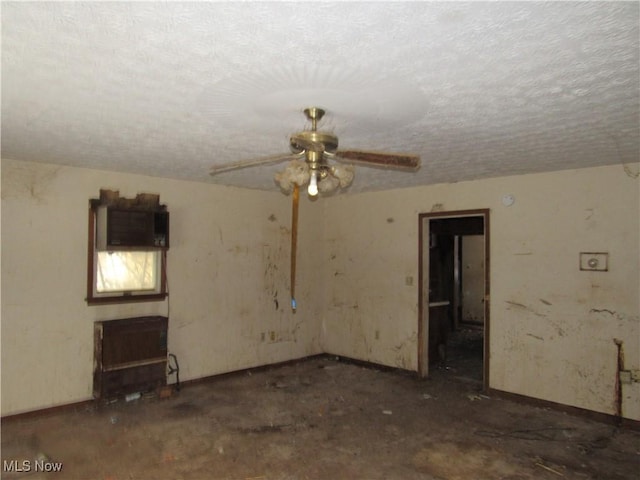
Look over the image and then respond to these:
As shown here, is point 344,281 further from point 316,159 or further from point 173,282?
point 316,159

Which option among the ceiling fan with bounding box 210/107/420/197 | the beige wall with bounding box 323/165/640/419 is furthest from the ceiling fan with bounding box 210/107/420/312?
the beige wall with bounding box 323/165/640/419

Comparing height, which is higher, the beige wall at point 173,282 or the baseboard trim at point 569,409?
the beige wall at point 173,282

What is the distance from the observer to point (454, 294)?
26.3 ft

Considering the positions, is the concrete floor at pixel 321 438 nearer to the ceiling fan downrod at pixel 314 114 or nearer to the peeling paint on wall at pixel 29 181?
the peeling paint on wall at pixel 29 181

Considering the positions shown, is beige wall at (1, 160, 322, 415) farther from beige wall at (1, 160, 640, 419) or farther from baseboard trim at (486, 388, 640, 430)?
baseboard trim at (486, 388, 640, 430)

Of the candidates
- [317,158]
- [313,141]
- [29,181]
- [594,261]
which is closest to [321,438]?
[317,158]

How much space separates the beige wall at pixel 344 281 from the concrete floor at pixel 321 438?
417 millimetres

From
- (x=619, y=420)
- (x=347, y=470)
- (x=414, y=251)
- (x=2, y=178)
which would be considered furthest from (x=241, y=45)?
(x=619, y=420)

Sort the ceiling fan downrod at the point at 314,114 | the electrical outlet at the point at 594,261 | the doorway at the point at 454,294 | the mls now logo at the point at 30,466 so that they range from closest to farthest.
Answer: the ceiling fan downrod at the point at 314,114, the mls now logo at the point at 30,466, the electrical outlet at the point at 594,261, the doorway at the point at 454,294

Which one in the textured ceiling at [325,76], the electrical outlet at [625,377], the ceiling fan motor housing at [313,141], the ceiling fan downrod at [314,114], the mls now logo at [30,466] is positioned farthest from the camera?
the electrical outlet at [625,377]

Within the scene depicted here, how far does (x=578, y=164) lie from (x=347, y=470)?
305cm

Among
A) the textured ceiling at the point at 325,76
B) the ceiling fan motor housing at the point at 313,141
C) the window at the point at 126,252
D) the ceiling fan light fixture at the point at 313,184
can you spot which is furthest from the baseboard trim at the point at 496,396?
the ceiling fan motor housing at the point at 313,141

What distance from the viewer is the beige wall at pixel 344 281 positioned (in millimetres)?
3566

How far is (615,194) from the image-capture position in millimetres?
3566
